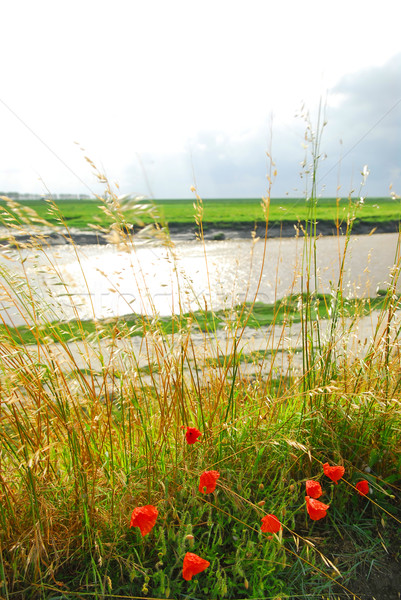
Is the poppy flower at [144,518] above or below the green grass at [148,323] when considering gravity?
below

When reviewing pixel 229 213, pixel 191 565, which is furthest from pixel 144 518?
pixel 229 213

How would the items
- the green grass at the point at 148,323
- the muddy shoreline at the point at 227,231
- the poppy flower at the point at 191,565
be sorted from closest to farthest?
the poppy flower at the point at 191,565
the green grass at the point at 148,323
the muddy shoreline at the point at 227,231

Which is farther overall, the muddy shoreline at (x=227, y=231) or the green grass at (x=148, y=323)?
the muddy shoreline at (x=227, y=231)

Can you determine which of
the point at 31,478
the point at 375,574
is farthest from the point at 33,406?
the point at 375,574

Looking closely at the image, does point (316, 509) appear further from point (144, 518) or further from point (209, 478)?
point (144, 518)

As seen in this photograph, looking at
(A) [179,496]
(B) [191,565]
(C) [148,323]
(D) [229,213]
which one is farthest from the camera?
(D) [229,213]

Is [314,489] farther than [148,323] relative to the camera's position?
No

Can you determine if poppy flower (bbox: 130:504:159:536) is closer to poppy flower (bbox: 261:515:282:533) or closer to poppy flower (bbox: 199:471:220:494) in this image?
poppy flower (bbox: 199:471:220:494)

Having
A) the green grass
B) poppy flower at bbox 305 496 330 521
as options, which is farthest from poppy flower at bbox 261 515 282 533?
the green grass

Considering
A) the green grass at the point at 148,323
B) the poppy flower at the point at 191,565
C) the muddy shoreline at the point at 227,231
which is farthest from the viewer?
the muddy shoreline at the point at 227,231

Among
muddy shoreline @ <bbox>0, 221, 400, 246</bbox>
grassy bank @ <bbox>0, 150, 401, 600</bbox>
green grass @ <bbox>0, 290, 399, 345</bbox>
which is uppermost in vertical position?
green grass @ <bbox>0, 290, 399, 345</bbox>

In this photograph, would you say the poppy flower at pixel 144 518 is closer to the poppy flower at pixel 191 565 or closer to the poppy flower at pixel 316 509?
the poppy flower at pixel 191 565

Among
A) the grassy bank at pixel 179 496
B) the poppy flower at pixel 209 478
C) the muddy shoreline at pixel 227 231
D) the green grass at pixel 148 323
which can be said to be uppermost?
the green grass at pixel 148 323

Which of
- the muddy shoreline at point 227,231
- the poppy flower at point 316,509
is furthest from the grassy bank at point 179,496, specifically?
the muddy shoreline at point 227,231
